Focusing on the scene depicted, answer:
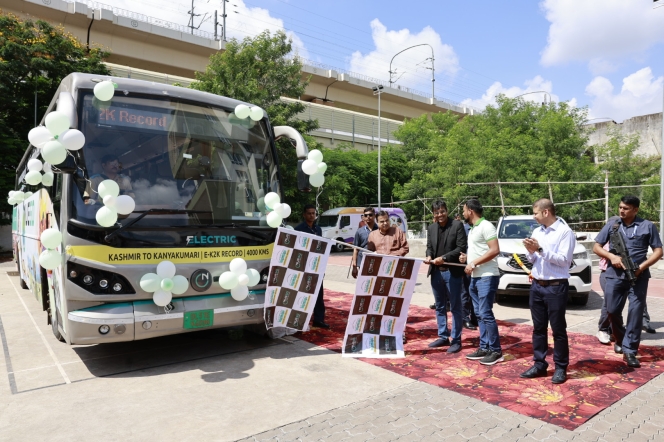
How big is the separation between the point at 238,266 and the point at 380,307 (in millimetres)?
1911

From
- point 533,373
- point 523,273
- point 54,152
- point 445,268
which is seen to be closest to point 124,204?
point 54,152

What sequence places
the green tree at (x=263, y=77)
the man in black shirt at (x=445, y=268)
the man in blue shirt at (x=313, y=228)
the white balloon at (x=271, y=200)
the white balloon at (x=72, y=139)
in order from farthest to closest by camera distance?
the green tree at (x=263, y=77), the man in blue shirt at (x=313, y=228), the white balloon at (x=271, y=200), the man in black shirt at (x=445, y=268), the white balloon at (x=72, y=139)

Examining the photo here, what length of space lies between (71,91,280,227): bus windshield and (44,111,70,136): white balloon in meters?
0.33

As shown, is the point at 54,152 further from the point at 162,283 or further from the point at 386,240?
the point at 386,240

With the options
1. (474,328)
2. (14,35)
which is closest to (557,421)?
(474,328)

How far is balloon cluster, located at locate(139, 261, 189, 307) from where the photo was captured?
16.0ft

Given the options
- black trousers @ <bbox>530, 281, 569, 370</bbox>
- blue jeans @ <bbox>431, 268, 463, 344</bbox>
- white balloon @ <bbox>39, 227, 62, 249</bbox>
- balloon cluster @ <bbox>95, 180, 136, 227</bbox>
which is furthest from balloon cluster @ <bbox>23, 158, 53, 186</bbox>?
black trousers @ <bbox>530, 281, 569, 370</bbox>

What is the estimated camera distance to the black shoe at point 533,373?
4.92 metres

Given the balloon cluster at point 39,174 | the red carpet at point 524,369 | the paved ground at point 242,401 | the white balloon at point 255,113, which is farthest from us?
the white balloon at point 255,113

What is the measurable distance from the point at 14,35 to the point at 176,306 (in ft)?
75.8

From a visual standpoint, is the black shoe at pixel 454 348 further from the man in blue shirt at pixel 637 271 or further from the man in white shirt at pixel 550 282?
the man in blue shirt at pixel 637 271

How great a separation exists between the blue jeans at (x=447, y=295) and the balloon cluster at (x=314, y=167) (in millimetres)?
1968

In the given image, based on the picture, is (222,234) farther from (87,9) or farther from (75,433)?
(87,9)

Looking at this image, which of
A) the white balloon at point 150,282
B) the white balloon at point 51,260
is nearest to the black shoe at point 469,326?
the white balloon at point 150,282
